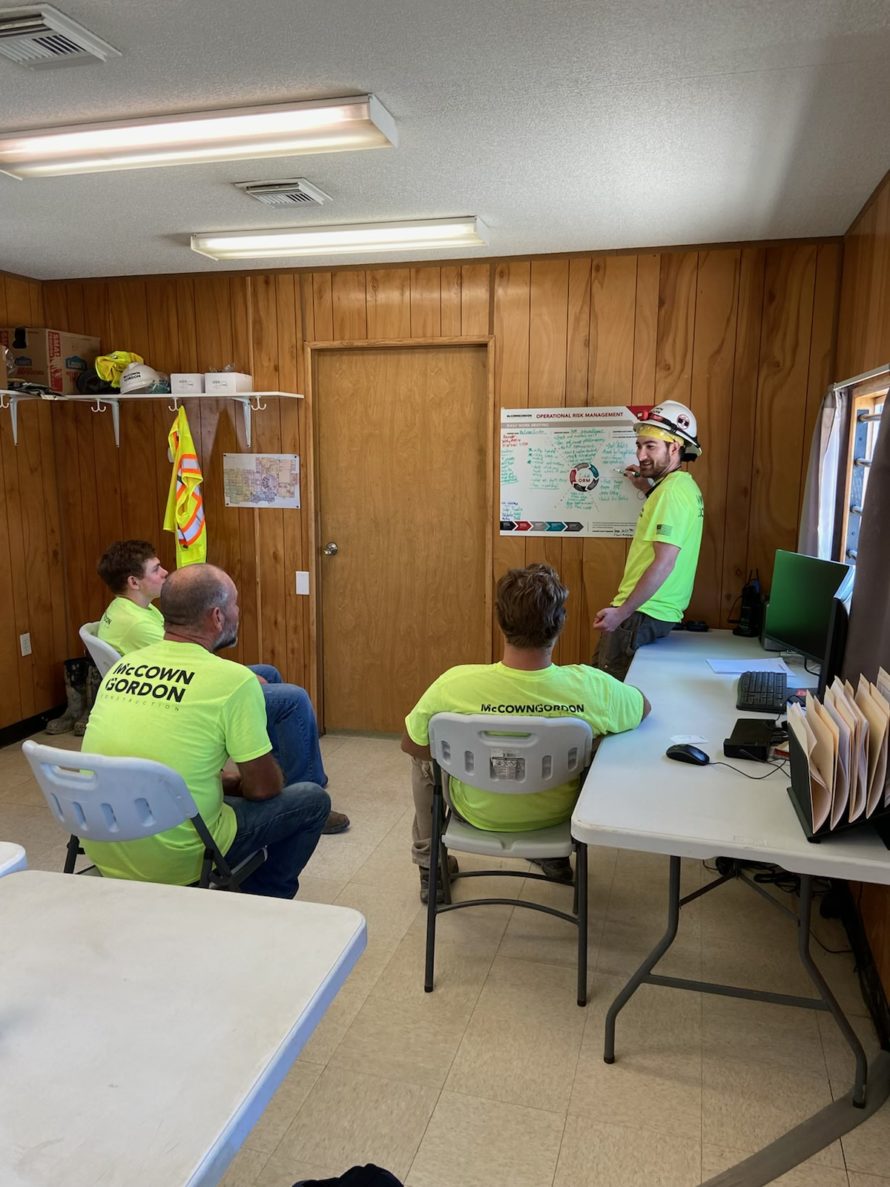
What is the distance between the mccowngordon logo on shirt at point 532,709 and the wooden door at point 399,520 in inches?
80.2

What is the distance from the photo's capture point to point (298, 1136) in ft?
6.29

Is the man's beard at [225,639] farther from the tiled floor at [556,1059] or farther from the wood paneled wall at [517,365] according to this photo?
the wood paneled wall at [517,365]

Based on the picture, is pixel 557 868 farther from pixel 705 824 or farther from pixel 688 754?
pixel 705 824

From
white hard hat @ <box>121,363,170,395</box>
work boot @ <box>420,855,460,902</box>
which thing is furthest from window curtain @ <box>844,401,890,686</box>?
white hard hat @ <box>121,363,170,395</box>

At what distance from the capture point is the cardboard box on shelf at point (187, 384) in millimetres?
4324

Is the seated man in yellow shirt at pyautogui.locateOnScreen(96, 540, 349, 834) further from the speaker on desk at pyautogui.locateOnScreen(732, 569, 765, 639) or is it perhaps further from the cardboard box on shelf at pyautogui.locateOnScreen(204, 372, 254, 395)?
the speaker on desk at pyautogui.locateOnScreen(732, 569, 765, 639)

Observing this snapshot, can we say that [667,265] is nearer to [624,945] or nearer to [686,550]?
[686,550]

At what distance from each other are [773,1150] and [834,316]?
3184mm

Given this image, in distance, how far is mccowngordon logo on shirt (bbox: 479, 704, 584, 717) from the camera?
7.45 feet

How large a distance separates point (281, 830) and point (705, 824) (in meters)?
1.21

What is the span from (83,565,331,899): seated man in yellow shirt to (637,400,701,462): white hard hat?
→ 2064 mm

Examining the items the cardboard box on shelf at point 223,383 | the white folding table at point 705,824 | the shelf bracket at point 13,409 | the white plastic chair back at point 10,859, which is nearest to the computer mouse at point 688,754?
the white folding table at point 705,824

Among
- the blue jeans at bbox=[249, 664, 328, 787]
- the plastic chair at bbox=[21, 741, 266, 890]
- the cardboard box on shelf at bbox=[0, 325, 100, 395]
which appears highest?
the cardboard box on shelf at bbox=[0, 325, 100, 395]

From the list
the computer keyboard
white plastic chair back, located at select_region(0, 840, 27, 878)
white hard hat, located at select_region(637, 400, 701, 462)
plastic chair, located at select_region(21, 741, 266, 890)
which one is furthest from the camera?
white hard hat, located at select_region(637, 400, 701, 462)
